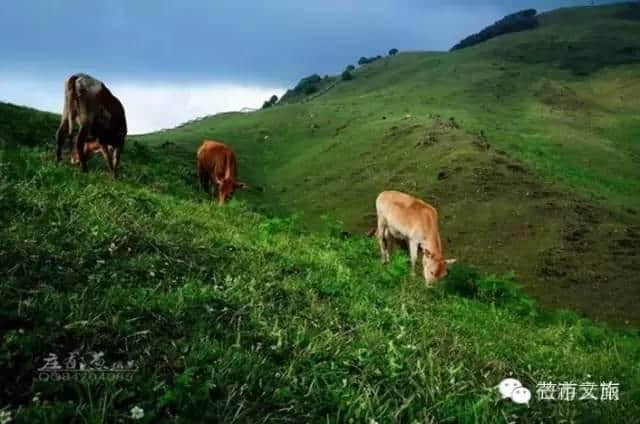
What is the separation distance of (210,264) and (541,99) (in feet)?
194

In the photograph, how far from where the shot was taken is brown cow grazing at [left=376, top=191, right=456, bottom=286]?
598 inches

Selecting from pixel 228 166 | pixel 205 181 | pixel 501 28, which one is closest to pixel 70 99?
pixel 228 166

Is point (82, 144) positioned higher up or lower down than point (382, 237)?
higher up

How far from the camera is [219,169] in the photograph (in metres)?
22.4

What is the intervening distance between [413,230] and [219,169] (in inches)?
331

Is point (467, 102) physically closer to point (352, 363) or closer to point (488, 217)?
point (488, 217)

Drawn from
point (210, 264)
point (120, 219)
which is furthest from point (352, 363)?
point (120, 219)

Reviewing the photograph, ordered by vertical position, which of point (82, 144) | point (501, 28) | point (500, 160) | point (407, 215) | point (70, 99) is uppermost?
point (501, 28)

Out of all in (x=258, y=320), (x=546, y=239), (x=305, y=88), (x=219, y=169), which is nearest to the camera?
(x=258, y=320)

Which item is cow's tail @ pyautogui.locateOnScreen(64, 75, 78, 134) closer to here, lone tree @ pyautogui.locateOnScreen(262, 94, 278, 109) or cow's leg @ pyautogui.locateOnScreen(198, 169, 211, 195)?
cow's leg @ pyautogui.locateOnScreen(198, 169, 211, 195)

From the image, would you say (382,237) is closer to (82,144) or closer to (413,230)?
(413,230)

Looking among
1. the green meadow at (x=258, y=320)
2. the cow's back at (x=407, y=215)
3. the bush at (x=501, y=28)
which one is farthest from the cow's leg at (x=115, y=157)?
the bush at (x=501, y=28)

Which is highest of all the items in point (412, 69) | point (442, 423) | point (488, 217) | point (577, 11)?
point (577, 11)

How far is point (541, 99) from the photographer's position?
61.3 meters
